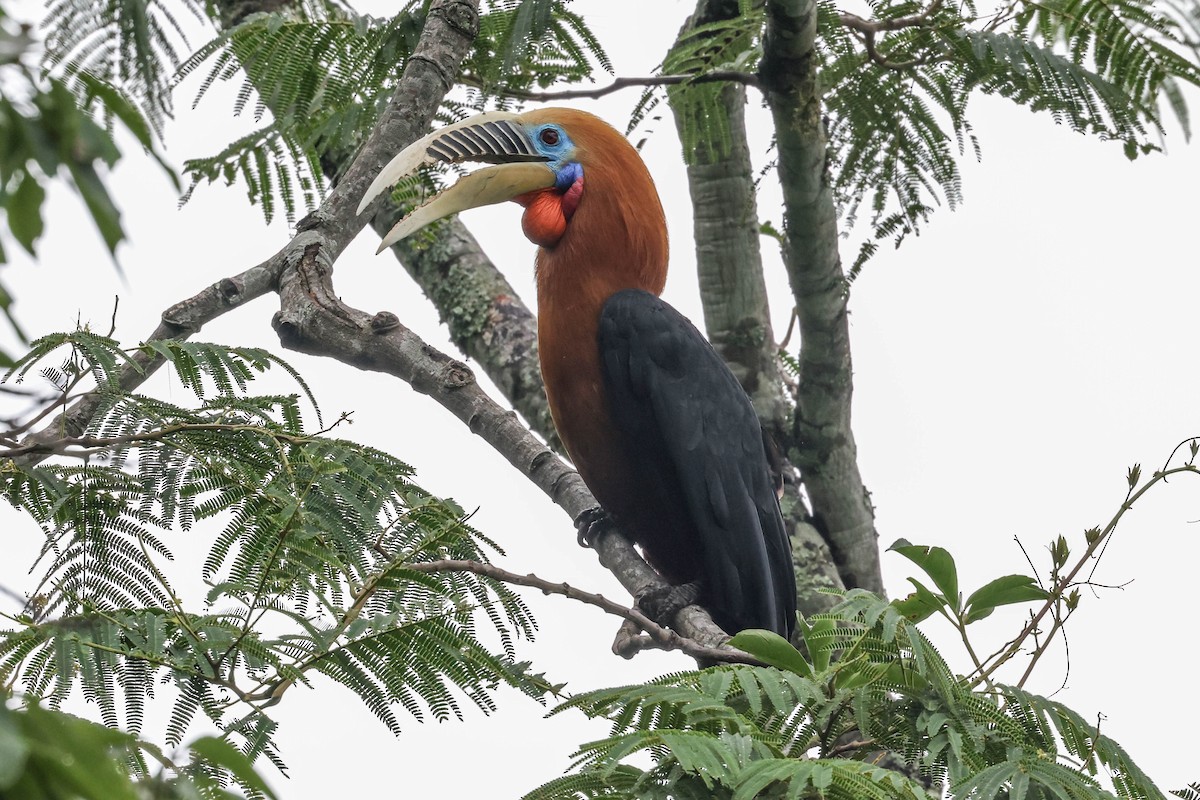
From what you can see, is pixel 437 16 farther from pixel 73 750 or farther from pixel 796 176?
pixel 73 750

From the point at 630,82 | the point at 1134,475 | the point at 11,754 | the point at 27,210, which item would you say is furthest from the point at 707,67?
the point at 11,754

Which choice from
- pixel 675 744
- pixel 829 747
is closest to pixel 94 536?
pixel 675 744

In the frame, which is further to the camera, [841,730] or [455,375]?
[455,375]

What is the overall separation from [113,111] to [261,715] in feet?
4.21

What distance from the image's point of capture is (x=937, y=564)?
247 centimetres

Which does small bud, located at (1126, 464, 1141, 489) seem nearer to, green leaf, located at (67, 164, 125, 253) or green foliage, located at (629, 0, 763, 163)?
green foliage, located at (629, 0, 763, 163)

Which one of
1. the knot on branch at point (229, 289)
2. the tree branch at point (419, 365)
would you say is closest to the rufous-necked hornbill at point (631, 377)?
the tree branch at point (419, 365)

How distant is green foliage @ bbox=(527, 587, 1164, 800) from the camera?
1817 millimetres

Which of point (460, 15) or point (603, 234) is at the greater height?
point (460, 15)

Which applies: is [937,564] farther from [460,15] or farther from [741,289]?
[741,289]

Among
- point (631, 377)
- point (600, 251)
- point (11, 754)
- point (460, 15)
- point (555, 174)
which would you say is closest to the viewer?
point (11, 754)

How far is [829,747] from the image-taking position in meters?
2.13

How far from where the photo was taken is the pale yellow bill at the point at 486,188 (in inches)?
163

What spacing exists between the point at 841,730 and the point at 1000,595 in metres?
0.59
